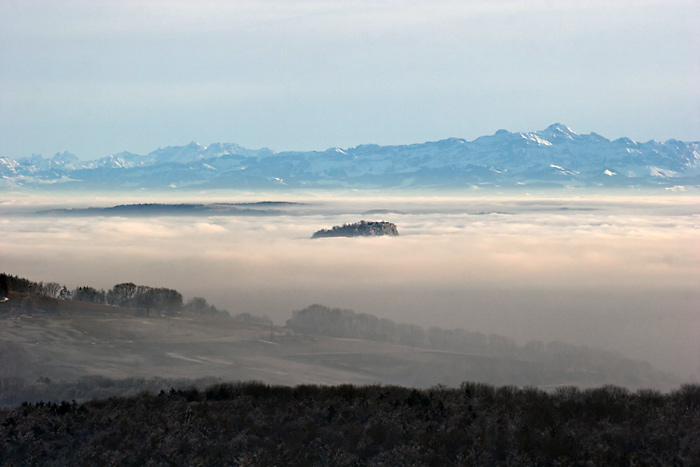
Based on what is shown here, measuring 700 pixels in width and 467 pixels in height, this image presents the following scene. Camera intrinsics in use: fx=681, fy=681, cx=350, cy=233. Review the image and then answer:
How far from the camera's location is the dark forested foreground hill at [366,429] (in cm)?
1964

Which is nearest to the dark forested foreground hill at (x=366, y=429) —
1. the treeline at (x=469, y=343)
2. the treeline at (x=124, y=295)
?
the treeline at (x=469, y=343)

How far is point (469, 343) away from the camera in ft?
565

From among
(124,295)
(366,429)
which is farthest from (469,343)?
(366,429)

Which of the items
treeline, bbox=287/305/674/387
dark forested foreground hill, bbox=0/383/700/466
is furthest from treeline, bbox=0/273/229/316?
dark forested foreground hill, bbox=0/383/700/466

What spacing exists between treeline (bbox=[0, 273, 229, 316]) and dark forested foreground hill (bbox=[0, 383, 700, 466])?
133 m

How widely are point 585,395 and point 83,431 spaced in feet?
56.7

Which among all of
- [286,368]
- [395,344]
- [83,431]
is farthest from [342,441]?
[395,344]

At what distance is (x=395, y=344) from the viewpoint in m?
155

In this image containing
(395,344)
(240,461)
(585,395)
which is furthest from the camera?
(395,344)

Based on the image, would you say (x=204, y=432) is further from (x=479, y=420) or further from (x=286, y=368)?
(x=286, y=368)

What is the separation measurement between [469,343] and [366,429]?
510 ft

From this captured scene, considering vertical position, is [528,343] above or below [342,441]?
below

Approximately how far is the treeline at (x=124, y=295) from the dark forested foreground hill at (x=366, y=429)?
437ft

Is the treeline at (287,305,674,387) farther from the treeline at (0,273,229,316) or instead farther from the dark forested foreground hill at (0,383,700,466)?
the dark forested foreground hill at (0,383,700,466)
